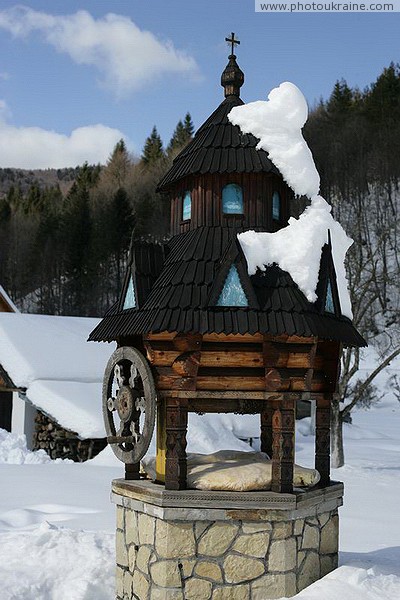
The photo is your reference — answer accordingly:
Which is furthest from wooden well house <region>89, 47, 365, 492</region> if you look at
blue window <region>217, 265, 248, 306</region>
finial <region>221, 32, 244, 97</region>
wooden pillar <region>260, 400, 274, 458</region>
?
wooden pillar <region>260, 400, 274, 458</region>

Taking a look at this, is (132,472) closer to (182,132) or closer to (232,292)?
(232,292)

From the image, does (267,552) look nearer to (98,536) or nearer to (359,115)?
(98,536)

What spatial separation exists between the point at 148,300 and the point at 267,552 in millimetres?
2564

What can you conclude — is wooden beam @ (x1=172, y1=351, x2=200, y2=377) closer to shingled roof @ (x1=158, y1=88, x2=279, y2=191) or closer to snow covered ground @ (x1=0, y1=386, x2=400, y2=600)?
shingled roof @ (x1=158, y1=88, x2=279, y2=191)

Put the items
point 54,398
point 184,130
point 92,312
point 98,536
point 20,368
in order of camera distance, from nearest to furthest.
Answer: point 98,536
point 54,398
point 20,368
point 92,312
point 184,130

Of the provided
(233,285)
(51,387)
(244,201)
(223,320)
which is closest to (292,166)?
(244,201)

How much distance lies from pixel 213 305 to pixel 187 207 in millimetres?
1686

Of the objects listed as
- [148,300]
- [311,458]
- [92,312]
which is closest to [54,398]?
[311,458]

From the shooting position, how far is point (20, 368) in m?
19.0

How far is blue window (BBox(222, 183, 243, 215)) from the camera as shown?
7.41 metres

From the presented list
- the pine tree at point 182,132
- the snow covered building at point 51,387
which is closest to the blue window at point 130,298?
the snow covered building at point 51,387

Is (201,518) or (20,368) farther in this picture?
(20,368)

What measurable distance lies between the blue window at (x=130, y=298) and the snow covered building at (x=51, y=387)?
33.4 ft

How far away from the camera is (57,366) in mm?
19516
